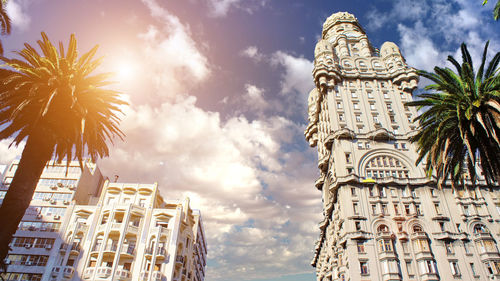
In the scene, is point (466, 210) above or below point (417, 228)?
above

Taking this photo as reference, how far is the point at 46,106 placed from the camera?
16609 millimetres

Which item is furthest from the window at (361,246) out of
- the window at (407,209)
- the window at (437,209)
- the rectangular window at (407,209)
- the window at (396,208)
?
the window at (437,209)

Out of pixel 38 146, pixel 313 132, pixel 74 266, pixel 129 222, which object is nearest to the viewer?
pixel 38 146

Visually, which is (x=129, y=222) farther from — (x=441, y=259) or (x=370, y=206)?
(x=441, y=259)

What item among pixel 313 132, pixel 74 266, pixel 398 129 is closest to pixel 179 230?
pixel 74 266

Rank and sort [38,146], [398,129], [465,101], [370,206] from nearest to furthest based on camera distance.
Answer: [38,146] → [465,101] → [370,206] → [398,129]

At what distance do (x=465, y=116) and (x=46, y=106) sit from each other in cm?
2957

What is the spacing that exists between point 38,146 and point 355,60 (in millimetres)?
78902

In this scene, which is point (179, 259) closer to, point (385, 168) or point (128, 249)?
point (128, 249)

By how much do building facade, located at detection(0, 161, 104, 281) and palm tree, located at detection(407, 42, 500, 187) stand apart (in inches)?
2193

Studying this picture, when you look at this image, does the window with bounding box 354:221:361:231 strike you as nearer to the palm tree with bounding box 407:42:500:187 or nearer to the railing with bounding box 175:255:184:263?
the palm tree with bounding box 407:42:500:187

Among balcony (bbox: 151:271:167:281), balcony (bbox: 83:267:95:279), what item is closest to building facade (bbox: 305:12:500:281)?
balcony (bbox: 151:271:167:281)

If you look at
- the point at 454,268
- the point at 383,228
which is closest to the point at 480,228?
the point at 454,268

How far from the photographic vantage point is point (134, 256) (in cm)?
4981
